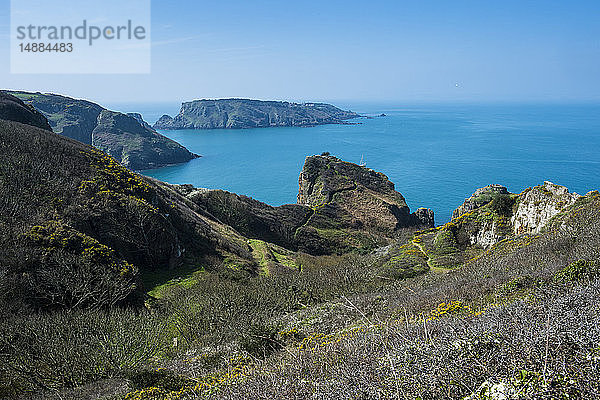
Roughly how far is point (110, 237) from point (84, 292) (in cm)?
1131

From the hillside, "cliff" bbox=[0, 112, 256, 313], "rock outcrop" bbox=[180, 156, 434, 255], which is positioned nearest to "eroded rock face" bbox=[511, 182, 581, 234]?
"rock outcrop" bbox=[180, 156, 434, 255]

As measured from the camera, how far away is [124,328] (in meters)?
15.0

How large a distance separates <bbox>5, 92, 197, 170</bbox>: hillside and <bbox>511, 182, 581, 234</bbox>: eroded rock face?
499 ft

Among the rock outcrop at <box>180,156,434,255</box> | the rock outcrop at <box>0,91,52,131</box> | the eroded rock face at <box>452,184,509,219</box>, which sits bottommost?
the rock outcrop at <box>180,156,434,255</box>

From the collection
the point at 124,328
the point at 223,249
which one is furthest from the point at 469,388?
the point at 223,249

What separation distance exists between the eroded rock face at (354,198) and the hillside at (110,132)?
10494 cm

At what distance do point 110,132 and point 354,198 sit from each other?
14658 centimetres

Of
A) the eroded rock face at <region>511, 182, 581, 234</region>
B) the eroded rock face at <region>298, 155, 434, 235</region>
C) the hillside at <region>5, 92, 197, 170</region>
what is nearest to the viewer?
the eroded rock face at <region>511, 182, 581, 234</region>

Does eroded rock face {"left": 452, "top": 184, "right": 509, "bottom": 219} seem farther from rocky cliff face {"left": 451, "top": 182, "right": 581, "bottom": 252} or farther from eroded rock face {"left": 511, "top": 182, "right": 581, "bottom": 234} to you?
eroded rock face {"left": 511, "top": 182, "right": 581, "bottom": 234}

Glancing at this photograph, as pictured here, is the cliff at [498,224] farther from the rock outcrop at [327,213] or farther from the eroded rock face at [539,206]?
the rock outcrop at [327,213]

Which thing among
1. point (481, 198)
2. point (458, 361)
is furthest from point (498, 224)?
point (458, 361)

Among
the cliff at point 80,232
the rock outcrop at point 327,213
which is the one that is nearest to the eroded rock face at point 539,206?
the rock outcrop at point 327,213

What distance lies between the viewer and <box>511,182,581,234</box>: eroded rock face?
97.8 feet

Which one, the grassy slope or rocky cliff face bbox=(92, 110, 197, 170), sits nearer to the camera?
the grassy slope
